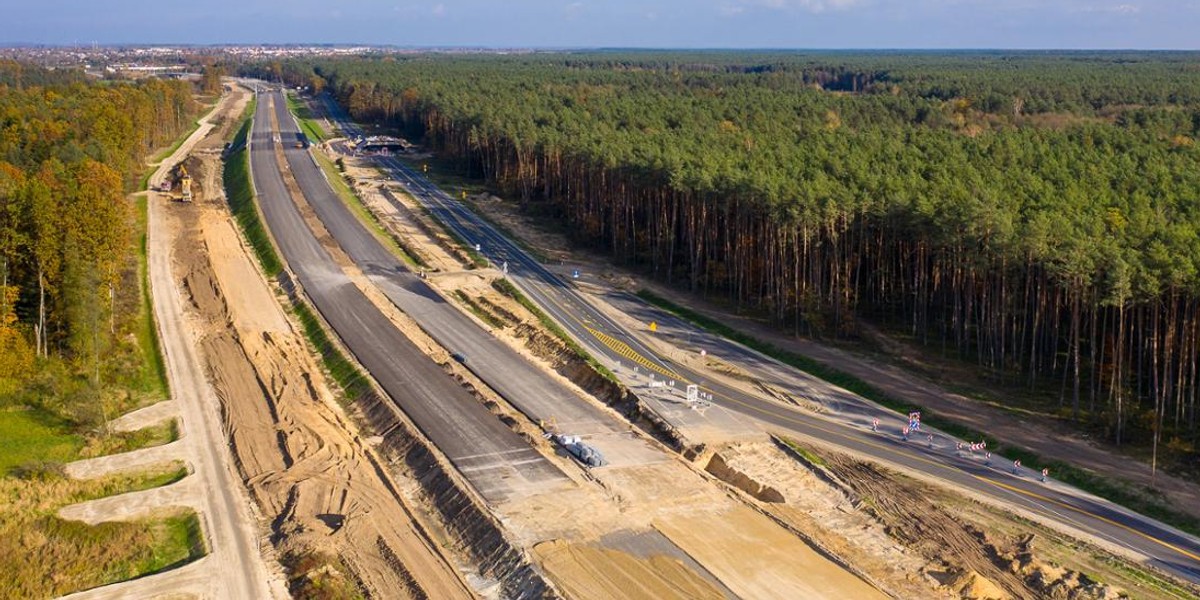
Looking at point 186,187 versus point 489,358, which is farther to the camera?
point 186,187

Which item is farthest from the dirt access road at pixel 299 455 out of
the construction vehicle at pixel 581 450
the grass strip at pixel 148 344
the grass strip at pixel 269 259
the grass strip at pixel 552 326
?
the grass strip at pixel 552 326

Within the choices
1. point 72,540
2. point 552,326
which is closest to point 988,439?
point 552,326

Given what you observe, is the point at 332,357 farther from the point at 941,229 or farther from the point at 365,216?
the point at 365,216

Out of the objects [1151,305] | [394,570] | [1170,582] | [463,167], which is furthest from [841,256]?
[463,167]

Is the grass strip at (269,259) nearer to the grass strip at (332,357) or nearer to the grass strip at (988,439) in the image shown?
the grass strip at (332,357)

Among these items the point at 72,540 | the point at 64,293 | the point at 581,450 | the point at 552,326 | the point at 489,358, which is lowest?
the point at 72,540

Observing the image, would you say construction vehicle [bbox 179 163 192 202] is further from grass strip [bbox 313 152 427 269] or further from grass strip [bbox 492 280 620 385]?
grass strip [bbox 492 280 620 385]
